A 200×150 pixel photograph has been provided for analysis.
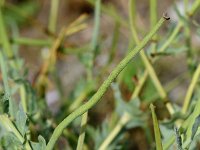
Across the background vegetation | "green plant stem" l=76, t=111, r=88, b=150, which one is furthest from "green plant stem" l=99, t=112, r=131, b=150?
"green plant stem" l=76, t=111, r=88, b=150

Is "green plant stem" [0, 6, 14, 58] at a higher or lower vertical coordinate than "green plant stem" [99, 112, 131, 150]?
higher

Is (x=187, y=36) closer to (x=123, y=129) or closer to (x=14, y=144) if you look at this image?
(x=123, y=129)

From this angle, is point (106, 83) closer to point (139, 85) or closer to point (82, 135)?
point (82, 135)

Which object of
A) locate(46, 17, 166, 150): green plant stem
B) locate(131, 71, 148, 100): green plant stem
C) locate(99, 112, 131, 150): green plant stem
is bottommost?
locate(99, 112, 131, 150): green plant stem

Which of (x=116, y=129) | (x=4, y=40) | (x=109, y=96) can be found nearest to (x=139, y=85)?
(x=116, y=129)

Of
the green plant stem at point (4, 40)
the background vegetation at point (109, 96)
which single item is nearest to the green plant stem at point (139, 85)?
the background vegetation at point (109, 96)

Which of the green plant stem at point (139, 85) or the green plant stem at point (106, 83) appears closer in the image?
the green plant stem at point (106, 83)

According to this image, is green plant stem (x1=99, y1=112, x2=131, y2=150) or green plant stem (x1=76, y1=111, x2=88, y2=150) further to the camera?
green plant stem (x1=99, y1=112, x2=131, y2=150)

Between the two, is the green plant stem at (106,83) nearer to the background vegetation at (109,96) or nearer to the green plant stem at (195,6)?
the background vegetation at (109,96)

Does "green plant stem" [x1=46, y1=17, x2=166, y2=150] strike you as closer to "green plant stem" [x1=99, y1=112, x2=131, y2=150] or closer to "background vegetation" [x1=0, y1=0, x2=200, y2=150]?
"background vegetation" [x1=0, y1=0, x2=200, y2=150]
